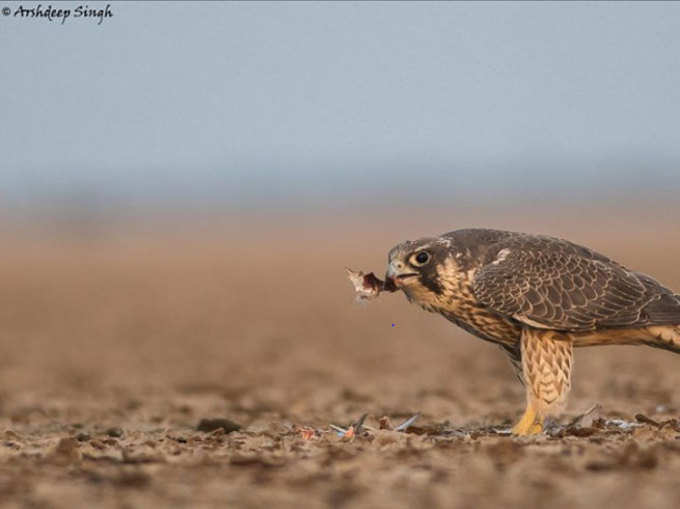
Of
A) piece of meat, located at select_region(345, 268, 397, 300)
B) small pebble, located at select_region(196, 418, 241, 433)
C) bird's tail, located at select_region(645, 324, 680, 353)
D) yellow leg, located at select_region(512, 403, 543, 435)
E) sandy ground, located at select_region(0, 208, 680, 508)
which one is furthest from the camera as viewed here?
small pebble, located at select_region(196, 418, 241, 433)

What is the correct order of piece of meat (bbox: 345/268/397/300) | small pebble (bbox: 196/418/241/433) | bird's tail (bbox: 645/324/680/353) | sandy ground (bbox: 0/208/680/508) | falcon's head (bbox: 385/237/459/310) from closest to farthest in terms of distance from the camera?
sandy ground (bbox: 0/208/680/508), falcon's head (bbox: 385/237/459/310), bird's tail (bbox: 645/324/680/353), piece of meat (bbox: 345/268/397/300), small pebble (bbox: 196/418/241/433)

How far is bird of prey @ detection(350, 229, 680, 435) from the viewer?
8.10m

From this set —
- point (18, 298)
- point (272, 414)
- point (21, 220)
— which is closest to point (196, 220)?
point (21, 220)

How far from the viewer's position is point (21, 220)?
10494 cm

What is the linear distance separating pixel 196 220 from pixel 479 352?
8637 cm

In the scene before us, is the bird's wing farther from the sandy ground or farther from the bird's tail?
the sandy ground

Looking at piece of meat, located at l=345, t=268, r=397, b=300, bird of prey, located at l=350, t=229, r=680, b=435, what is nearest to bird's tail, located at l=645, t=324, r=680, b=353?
bird of prey, located at l=350, t=229, r=680, b=435

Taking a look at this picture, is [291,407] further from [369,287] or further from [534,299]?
[534,299]

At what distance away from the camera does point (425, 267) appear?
324 inches

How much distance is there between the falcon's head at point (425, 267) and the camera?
820 centimetres

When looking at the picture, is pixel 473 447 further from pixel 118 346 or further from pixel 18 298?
pixel 18 298

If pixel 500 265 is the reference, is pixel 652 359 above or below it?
below

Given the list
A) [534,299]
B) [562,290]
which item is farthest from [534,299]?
[562,290]

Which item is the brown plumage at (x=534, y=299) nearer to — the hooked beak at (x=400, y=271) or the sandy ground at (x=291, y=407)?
the hooked beak at (x=400, y=271)
